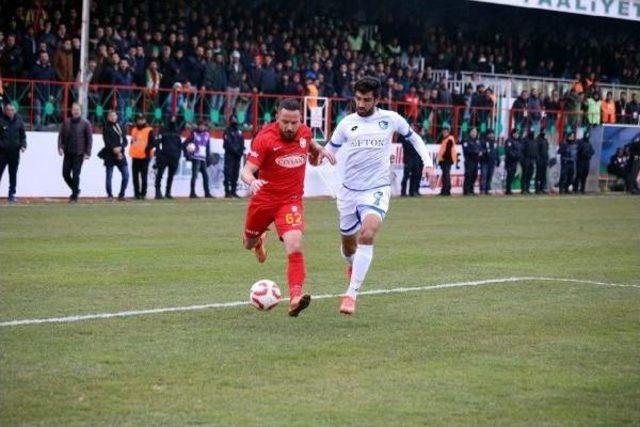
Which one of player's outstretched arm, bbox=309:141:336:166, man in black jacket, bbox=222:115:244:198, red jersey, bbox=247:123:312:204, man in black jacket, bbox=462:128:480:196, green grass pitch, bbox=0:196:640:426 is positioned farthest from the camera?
man in black jacket, bbox=462:128:480:196

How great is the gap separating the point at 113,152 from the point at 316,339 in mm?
17461

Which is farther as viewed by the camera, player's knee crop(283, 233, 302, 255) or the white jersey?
the white jersey

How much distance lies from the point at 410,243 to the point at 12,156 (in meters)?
9.56

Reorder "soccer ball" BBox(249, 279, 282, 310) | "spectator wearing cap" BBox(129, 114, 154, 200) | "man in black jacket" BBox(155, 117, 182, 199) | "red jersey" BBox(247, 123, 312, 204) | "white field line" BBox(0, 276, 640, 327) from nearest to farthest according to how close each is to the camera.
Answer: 1. "white field line" BBox(0, 276, 640, 327)
2. "soccer ball" BBox(249, 279, 282, 310)
3. "red jersey" BBox(247, 123, 312, 204)
4. "spectator wearing cap" BBox(129, 114, 154, 200)
5. "man in black jacket" BBox(155, 117, 182, 199)

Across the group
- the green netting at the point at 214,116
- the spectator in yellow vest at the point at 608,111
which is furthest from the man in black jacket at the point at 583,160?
the green netting at the point at 214,116

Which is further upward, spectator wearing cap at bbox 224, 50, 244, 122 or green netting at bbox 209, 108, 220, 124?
spectator wearing cap at bbox 224, 50, 244, 122

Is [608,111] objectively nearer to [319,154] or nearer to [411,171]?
[411,171]

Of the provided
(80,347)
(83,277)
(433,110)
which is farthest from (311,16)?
(80,347)

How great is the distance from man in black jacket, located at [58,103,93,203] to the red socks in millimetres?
14452

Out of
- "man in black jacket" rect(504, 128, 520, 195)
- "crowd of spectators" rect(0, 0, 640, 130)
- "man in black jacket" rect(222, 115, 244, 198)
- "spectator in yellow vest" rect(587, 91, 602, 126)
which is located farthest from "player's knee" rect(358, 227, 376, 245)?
"spectator in yellow vest" rect(587, 91, 602, 126)

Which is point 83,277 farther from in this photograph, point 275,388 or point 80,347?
point 275,388

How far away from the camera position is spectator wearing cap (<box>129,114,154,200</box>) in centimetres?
2623

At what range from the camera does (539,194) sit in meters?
36.1

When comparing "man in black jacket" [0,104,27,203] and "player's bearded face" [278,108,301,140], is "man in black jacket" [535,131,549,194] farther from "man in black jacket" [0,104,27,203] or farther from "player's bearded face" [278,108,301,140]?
"player's bearded face" [278,108,301,140]
